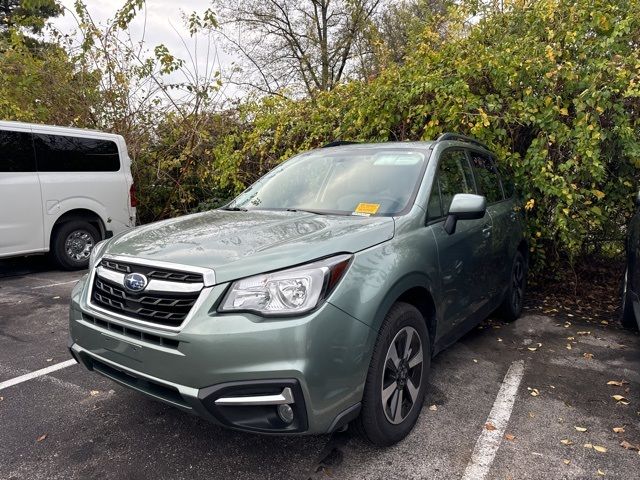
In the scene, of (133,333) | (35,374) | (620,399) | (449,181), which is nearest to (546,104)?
(449,181)

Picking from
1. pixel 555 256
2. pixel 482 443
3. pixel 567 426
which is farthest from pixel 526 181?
pixel 482 443

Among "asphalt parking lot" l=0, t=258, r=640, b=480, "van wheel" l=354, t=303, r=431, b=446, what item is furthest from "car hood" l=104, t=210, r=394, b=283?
"asphalt parking lot" l=0, t=258, r=640, b=480

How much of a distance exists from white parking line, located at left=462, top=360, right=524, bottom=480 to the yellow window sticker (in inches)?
57.2

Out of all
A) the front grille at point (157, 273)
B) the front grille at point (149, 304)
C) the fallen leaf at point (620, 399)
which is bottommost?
the fallen leaf at point (620, 399)

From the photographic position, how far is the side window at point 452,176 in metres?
3.28

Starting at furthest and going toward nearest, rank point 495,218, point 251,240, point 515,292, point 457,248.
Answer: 1. point 515,292
2. point 495,218
3. point 457,248
4. point 251,240

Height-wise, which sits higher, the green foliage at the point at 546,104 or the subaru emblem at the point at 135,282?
the green foliage at the point at 546,104

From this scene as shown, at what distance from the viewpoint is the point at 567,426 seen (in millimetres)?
2852

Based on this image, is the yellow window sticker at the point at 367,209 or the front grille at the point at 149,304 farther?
the yellow window sticker at the point at 367,209

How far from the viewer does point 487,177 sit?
4.30 metres

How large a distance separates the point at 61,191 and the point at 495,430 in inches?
256

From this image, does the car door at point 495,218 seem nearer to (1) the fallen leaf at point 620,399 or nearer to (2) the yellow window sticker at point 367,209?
(1) the fallen leaf at point 620,399

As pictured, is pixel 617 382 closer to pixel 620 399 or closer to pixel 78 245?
pixel 620 399

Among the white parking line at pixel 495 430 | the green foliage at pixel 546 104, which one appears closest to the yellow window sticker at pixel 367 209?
the white parking line at pixel 495 430
